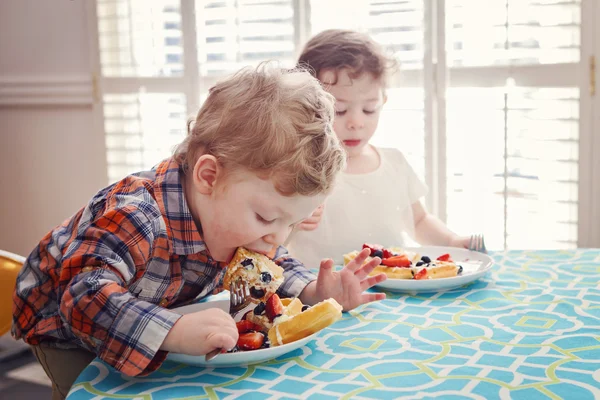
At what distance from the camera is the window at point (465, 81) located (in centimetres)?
267

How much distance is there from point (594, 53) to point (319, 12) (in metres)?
1.13

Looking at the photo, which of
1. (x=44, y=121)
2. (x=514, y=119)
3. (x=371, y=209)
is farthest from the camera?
(x=44, y=121)

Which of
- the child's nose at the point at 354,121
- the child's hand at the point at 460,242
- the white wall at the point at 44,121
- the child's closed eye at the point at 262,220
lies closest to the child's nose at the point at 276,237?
the child's closed eye at the point at 262,220

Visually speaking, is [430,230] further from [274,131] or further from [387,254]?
[274,131]

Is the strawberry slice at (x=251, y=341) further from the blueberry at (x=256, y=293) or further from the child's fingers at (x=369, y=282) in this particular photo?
the child's fingers at (x=369, y=282)

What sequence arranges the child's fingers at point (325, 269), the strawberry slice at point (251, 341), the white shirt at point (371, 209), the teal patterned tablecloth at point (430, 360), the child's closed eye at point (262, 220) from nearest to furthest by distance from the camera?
1. the teal patterned tablecloth at point (430, 360)
2. the strawberry slice at point (251, 341)
3. the child's closed eye at point (262, 220)
4. the child's fingers at point (325, 269)
5. the white shirt at point (371, 209)

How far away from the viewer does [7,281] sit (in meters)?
1.53

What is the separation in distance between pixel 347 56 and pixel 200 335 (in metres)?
1.19

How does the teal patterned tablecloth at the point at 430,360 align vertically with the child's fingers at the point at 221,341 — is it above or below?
below

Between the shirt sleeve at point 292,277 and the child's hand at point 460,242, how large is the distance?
0.52 m

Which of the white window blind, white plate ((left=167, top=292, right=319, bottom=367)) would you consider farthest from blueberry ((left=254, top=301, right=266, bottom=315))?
the white window blind

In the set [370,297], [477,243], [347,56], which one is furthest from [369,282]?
[347,56]

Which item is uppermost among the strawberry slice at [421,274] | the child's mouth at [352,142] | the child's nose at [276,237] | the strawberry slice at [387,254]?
the child's mouth at [352,142]

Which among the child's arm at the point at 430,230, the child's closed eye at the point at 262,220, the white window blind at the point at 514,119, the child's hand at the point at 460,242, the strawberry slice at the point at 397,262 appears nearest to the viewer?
the child's closed eye at the point at 262,220
